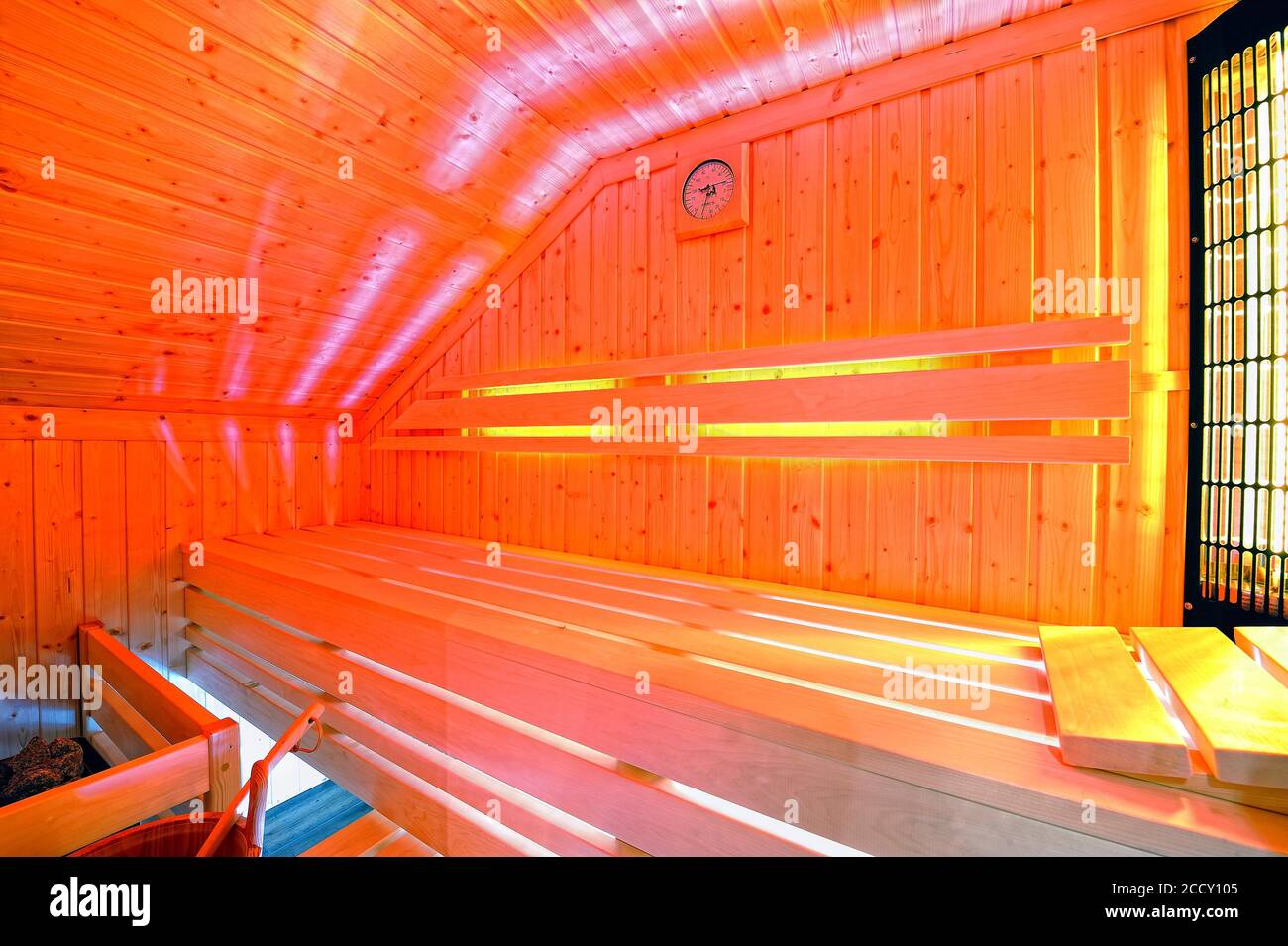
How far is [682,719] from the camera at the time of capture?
123cm

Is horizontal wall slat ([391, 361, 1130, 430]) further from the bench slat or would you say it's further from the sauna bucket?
the sauna bucket

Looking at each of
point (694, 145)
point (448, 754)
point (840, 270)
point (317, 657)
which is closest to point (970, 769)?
point (448, 754)

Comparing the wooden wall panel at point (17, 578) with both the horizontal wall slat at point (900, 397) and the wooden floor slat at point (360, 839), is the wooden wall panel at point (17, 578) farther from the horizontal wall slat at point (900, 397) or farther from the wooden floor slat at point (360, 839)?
the horizontal wall slat at point (900, 397)

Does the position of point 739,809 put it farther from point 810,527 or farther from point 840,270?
point 840,270

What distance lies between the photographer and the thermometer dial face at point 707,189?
7.23 ft

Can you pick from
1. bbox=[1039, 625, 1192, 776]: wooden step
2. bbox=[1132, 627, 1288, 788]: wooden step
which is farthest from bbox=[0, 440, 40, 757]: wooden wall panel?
bbox=[1132, 627, 1288, 788]: wooden step

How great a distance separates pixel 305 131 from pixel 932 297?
2.19 meters

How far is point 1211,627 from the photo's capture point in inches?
55.8

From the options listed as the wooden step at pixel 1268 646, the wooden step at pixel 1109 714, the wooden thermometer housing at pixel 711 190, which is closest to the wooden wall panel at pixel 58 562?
the wooden thermometer housing at pixel 711 190

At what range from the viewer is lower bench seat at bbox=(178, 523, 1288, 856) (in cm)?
91

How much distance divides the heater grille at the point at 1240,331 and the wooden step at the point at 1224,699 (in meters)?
0.19
